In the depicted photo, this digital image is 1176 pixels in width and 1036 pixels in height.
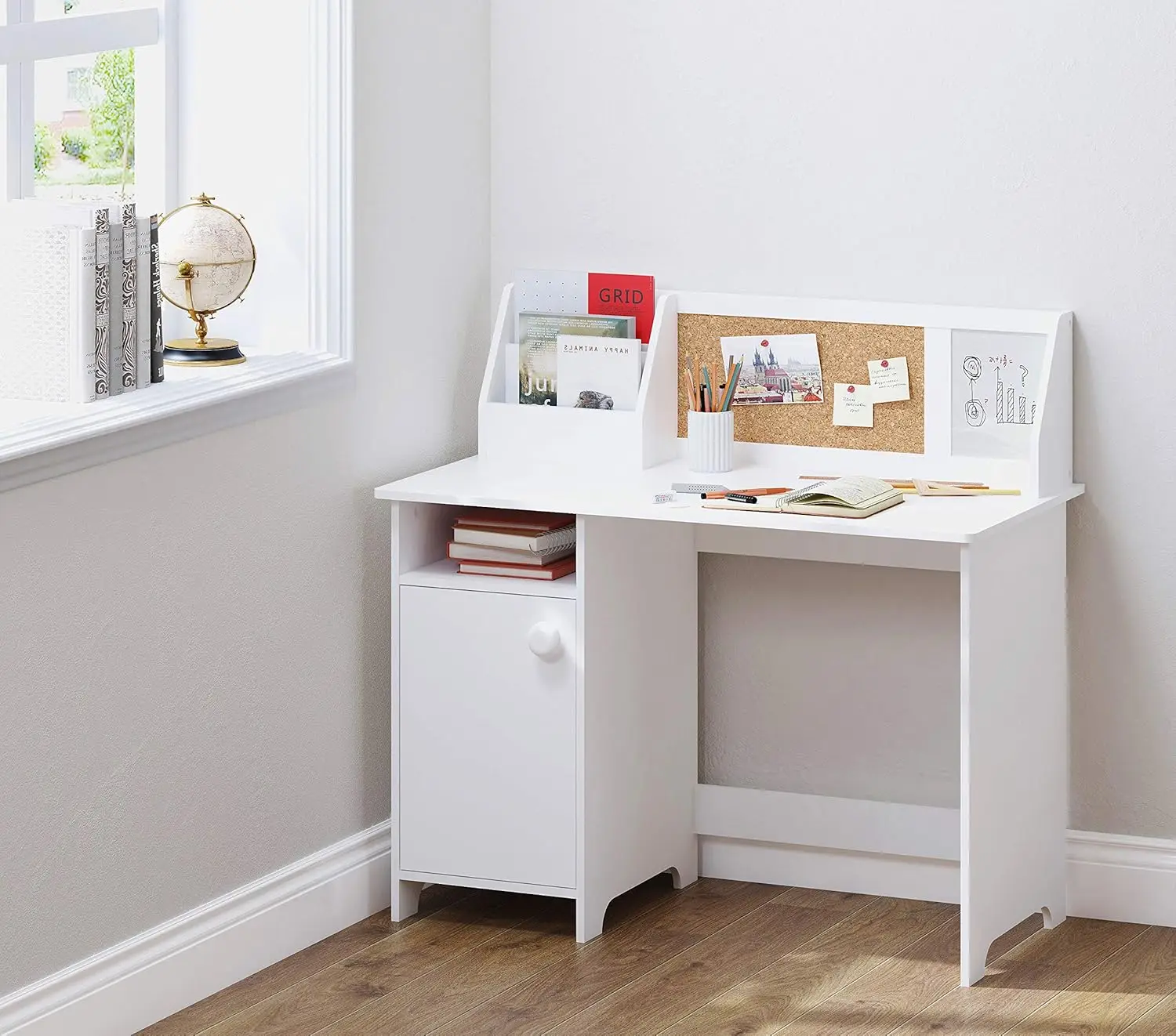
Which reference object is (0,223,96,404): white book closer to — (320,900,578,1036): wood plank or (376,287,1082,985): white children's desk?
(376,287,1082,985): white children's desk

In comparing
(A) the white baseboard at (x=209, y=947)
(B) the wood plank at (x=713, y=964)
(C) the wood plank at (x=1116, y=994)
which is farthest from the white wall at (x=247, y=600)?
(C) the wood plank at (x=1116, y=994)

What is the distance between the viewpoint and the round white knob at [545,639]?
2887 mm

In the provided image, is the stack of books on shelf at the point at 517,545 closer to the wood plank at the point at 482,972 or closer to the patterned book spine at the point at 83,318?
the wood plank at the point at 482,972

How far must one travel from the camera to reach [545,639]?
2.89 metres

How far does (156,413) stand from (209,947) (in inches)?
30.9

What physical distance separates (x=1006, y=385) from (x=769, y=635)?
1.93 ft

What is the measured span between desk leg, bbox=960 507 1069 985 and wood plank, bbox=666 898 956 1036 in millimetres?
164

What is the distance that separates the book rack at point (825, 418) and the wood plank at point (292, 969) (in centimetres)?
73

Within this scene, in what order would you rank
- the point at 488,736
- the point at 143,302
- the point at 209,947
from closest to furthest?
the point at 143,302, the point at 209,947, the point at 488,736

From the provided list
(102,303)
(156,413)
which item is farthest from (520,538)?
(102,303)

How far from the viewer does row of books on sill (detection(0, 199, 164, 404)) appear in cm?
250

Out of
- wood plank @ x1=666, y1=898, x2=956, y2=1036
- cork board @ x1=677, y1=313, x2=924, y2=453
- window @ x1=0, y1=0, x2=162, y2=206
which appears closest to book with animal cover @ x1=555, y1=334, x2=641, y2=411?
cork board @ x1=677, y1=313, x2=924, y2=453

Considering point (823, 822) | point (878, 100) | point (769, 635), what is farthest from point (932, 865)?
point (878, 100)

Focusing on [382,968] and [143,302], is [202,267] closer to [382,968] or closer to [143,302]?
[143,302]
